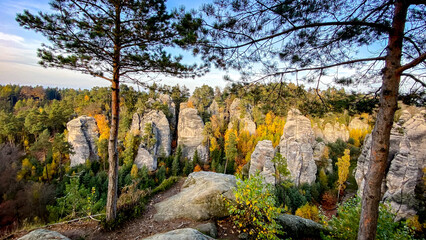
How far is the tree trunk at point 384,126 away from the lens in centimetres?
252

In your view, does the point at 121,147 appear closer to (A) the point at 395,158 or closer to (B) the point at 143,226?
(B) the point at 143,226

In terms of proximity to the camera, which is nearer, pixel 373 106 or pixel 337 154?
pixel 373 106

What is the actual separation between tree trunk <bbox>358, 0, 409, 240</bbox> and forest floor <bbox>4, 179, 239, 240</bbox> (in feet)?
9.44

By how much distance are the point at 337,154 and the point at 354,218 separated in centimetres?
3537

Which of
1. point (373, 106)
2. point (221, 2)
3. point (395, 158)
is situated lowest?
point (395, 158)

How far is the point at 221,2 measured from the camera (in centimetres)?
303

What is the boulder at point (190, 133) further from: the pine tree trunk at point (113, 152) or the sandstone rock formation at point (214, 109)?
the pine tree trunk at point (113, 152)

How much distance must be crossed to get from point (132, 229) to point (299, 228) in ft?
15.8

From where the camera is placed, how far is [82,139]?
89.3 feet

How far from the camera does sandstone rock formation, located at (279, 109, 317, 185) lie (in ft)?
74.9

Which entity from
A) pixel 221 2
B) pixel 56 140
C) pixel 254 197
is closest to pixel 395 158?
pixel 254 197

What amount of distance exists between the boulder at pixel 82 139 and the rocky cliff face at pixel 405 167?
112 feet

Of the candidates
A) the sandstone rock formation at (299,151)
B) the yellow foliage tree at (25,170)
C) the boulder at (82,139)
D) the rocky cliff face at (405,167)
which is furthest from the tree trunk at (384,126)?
the boulder at (82,139)

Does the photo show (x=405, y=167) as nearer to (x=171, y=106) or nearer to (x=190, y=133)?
(x=190, y=133)
